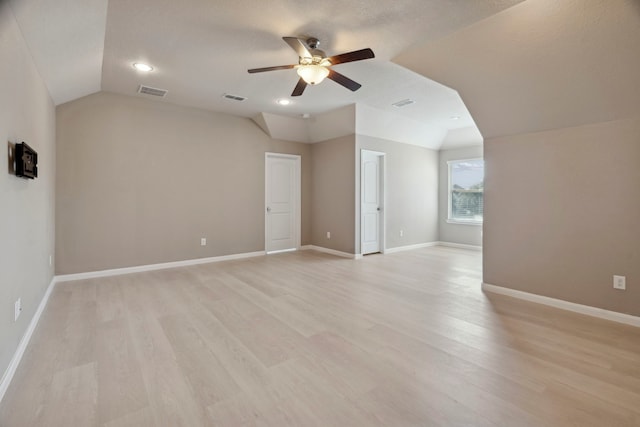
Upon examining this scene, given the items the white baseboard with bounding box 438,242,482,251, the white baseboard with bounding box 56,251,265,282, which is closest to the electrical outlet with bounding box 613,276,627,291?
the white baseboard with bounding box 438,242,482,251

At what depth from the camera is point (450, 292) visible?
3688 millimetres

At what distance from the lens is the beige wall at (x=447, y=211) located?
680 centimetres

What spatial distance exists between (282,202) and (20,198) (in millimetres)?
4428

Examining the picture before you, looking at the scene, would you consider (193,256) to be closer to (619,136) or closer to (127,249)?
(127,249)

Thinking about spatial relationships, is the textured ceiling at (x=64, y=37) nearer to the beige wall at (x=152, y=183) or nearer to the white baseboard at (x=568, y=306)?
the beige wall at (x=152, y=183)

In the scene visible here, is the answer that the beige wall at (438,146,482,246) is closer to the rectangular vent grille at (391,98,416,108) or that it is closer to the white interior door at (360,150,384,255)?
the white interior door at (360,150,384,255)

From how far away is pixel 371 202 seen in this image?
6.19 m

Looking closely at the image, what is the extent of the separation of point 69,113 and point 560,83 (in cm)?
596

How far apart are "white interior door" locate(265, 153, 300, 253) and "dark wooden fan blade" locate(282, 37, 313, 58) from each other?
3.51 meters

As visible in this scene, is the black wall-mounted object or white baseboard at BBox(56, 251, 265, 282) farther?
white baseboard at BBox(56, 251, 265, 282)

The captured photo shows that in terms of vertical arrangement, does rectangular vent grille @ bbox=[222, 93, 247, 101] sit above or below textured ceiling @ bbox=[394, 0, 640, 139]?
above

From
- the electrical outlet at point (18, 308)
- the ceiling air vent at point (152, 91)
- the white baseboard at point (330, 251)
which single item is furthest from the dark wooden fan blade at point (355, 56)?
the white baseboard at point (330, 251)

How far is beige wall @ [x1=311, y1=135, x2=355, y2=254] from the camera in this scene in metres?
5.85

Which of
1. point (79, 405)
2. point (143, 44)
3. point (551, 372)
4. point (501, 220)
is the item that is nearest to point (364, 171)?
point (501, 220)
